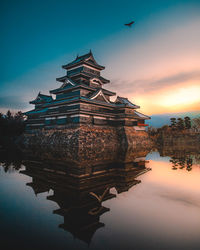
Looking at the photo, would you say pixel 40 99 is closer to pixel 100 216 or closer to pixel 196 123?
pixel 100 216

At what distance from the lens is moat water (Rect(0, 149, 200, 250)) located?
307 centimetres

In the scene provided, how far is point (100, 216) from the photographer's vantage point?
405cm

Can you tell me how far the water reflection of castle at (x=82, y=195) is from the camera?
3.56 metres

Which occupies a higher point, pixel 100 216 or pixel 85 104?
pixel 85 104

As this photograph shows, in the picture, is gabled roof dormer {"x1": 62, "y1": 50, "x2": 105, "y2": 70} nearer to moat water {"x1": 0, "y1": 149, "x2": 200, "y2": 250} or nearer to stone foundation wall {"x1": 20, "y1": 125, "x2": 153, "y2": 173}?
stone foundation wall {"x1": 20, "y1": 125, "x2": 153, "y2": 173}

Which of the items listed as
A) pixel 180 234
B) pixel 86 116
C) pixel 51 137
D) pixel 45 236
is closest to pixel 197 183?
pixel 180 234

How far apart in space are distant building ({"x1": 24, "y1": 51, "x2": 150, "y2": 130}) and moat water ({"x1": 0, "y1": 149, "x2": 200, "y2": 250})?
1248cm

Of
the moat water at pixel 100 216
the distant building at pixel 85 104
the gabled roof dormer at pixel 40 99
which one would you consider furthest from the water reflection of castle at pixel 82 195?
the gabled roof dormer at pixel 40 99

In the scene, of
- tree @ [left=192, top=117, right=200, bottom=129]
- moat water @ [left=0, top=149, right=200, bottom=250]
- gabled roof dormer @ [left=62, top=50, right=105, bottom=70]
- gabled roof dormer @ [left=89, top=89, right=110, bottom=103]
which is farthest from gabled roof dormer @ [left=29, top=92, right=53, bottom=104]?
tree @ [left=192, top=117, right=200, bottom=129]

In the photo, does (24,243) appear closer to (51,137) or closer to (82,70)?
(51,137)

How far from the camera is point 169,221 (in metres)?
3.92

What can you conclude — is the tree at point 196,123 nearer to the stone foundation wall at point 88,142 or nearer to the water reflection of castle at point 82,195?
the stone foundation wall at point 88,142

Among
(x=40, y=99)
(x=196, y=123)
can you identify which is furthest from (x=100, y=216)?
(x=196, y=123)

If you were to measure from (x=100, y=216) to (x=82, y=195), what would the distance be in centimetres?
138
